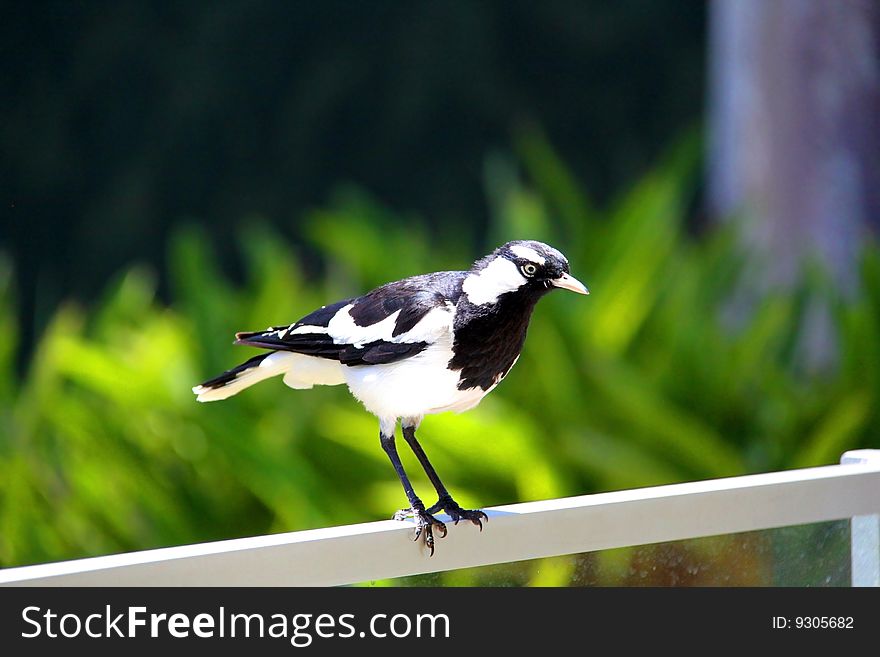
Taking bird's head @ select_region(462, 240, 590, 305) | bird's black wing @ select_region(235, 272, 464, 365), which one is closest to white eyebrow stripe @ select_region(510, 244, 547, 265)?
bird's head @ select_region(462, 240, 590, 305)

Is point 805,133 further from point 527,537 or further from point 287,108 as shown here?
point 527,537

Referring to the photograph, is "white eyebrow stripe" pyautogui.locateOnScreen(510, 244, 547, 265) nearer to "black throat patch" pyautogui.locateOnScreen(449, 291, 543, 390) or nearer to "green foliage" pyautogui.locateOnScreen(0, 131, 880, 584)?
"black throat patch" pyautogui.locateOnScreen(449, 291, 543, 390)

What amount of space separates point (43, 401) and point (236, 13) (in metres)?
2.27

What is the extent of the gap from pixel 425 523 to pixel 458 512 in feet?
0.38

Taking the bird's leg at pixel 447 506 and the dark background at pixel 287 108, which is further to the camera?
the dark background at pixel 287 108

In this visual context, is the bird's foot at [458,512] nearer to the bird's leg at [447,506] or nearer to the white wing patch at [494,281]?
the bird's leg at [447,506]

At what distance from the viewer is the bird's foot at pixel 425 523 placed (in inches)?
53.9

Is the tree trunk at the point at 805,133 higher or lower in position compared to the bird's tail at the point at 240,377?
higher

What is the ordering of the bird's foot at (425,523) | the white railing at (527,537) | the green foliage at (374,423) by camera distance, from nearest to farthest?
the white railing at (527,537) → the bird's foot at (425,523) → the green foliage at (374,423)

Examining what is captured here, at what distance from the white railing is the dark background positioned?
320cm

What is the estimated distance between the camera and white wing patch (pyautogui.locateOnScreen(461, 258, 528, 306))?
1.44 m

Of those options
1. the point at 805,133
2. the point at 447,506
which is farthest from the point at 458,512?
the point at 805,133

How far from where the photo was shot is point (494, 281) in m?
1.45

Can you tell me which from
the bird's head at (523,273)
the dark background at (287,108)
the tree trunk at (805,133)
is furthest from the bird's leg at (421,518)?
the dark background at (287,108)
